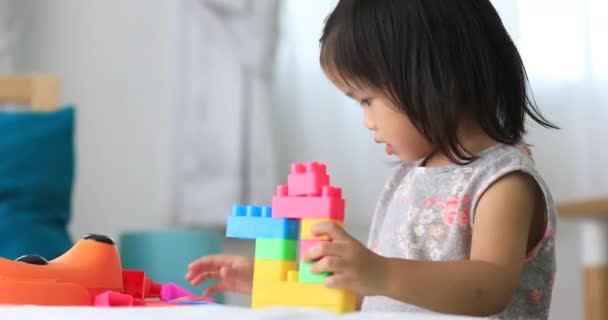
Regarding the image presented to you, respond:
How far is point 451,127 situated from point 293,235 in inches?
11.2

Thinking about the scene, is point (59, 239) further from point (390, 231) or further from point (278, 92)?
point (390, 231)

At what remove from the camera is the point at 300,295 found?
0.70 m

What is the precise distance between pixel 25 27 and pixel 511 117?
1.87 m

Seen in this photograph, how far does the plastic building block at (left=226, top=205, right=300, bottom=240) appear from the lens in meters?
0.75

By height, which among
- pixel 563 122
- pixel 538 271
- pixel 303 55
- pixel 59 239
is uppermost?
pixel 303 55

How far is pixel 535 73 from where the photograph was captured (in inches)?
74.5

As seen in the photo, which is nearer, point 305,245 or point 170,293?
point 305,245

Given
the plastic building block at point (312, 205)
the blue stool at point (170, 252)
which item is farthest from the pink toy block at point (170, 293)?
the blue stool at point (170, 252)

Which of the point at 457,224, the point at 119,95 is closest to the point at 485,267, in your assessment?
the point at 457,224

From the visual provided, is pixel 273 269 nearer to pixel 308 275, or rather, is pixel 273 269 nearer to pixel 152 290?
pixel 308 275

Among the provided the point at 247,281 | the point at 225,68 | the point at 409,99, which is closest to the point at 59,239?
the point at 225,68

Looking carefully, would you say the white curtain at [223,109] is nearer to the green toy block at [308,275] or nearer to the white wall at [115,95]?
the white wall at [115,95]

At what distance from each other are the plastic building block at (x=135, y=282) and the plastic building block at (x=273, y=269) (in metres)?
0.19

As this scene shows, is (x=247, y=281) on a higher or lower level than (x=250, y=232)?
lower
